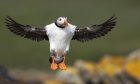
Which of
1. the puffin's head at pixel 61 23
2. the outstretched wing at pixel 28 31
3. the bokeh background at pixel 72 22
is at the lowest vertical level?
the bokeh background at pixel 72 22

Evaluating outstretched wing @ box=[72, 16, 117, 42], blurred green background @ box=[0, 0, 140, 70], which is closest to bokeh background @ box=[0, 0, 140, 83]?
blurred green background @ box=[0, 0, 140, 70]

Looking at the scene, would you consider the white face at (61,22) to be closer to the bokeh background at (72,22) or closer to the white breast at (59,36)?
the white breast at (59,36)

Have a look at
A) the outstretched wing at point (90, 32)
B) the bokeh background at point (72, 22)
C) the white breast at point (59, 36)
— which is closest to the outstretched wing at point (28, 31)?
the white breast at point (59, 36)

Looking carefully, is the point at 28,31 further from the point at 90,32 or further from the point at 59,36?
the point at 90,32

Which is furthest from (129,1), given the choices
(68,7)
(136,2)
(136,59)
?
(136,59)

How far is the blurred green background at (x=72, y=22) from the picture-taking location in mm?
19266

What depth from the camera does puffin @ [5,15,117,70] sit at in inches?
244

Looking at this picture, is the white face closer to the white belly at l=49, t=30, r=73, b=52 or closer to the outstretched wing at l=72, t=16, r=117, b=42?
the white belly at l=49, t=30, r=73, b=52

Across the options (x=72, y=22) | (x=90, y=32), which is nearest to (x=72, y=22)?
(x=72, y=22)

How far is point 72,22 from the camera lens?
18875 millimetres

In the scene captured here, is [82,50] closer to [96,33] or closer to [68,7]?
[68,7]

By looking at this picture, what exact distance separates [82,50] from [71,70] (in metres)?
1.05

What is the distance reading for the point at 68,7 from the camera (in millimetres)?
20703

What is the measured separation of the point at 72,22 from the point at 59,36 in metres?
12.7
